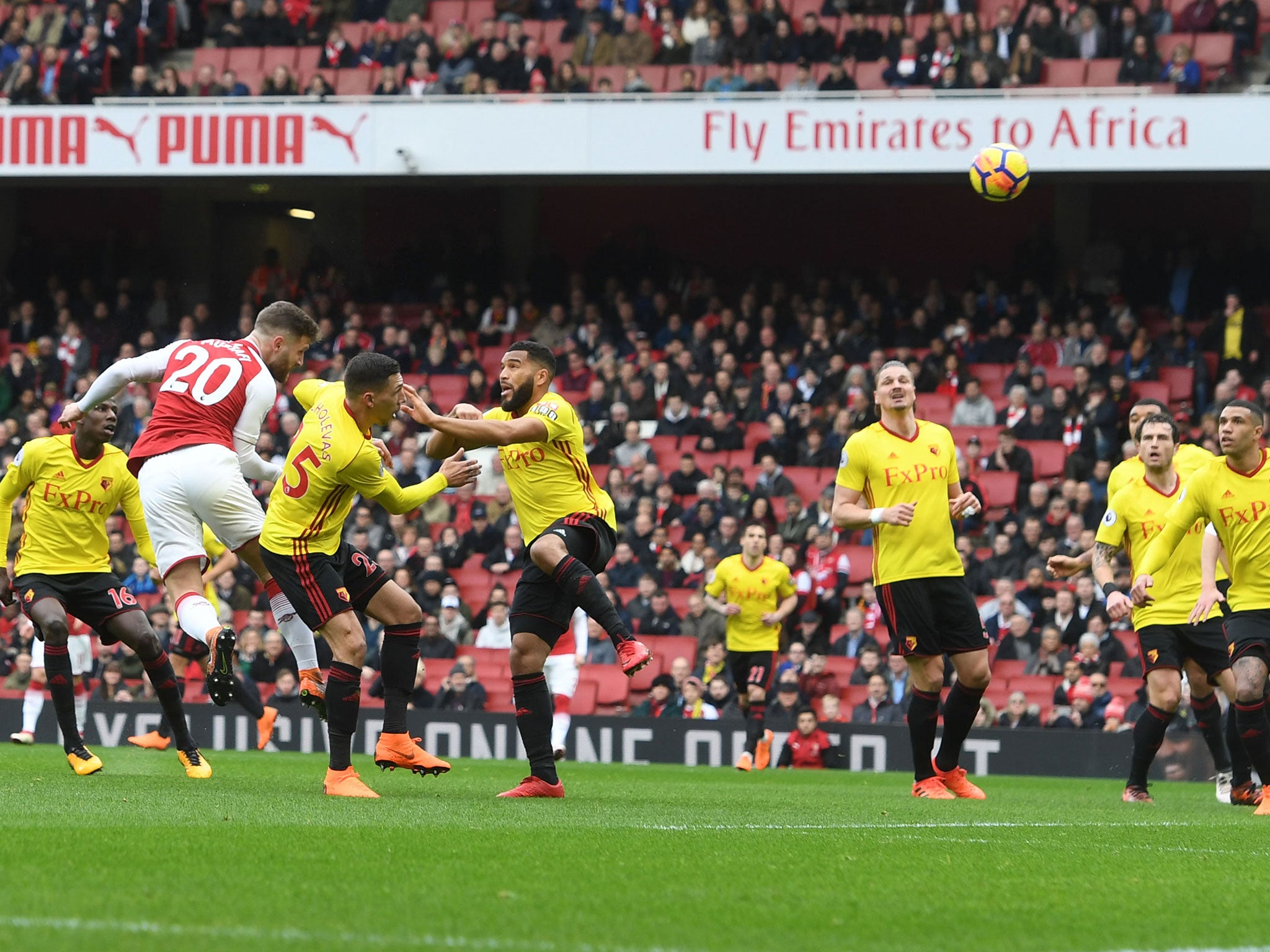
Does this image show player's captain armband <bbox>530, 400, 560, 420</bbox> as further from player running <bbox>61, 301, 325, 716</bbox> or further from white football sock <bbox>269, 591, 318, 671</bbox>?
white football sock <bbox>269, 591, 318, 671</bbox>

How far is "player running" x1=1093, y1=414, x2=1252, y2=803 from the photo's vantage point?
A: 403 inches

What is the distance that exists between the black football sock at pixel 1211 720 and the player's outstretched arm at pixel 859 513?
7.57 feet

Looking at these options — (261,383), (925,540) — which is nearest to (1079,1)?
(925,540)

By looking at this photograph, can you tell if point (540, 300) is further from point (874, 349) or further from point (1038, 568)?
point (1038, 568)

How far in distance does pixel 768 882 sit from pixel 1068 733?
10.6 m

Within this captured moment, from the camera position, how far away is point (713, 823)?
24.6ft

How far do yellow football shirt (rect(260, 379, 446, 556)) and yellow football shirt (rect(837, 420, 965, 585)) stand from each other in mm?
2778

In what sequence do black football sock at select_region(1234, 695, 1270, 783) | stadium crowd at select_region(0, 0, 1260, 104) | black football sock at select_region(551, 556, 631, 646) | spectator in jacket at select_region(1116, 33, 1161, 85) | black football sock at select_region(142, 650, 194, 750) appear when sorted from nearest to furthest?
black football sock at select_region(551, 556, 631, 646) → black football sock at select_region(1234, 695, 1270, 783) → black football sock at select_region(142, 650, 194, 750) → spectator in jacket at select_region(1116, 33, 1161, 85) → stadium crowd at select_region(0, 0, 1260, 104)

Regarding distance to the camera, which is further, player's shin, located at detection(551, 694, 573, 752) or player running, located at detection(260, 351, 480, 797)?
player's shin, located at detection(551, 694, 573, 752)

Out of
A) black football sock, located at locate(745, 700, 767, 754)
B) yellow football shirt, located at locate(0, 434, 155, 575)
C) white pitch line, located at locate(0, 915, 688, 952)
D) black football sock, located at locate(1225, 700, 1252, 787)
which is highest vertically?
yellow football shirt, located at locate(0, 434, 155, 575)

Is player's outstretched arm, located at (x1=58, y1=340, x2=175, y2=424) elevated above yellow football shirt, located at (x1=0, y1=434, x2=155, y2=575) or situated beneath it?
elevated above

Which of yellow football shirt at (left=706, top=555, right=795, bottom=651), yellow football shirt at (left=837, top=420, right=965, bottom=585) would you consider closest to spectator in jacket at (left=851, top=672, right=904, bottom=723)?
yellow football shirt at (left=706, top=555, right=795, bottom=651)

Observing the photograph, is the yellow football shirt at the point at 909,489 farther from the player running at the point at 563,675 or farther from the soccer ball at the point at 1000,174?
the soccer ball at the point at 1000,174

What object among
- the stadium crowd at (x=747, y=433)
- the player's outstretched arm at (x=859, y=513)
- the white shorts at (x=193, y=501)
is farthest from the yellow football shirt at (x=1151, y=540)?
the stadium crowd at (x=747, y=433)
